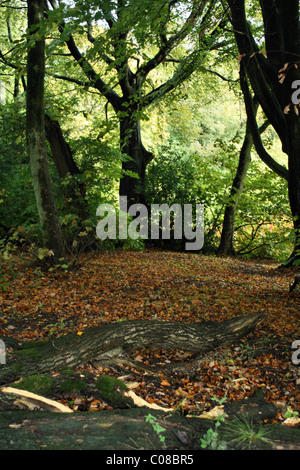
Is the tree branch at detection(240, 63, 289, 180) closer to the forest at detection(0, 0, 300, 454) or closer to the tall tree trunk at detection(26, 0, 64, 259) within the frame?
the forest at detection(0, 0, 300, 454)

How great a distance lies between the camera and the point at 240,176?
11.4m

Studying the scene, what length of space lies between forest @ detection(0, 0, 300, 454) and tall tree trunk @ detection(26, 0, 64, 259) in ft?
0.08

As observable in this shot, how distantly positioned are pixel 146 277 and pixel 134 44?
12.9 ft

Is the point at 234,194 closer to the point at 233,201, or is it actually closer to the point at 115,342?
the point at 233,201

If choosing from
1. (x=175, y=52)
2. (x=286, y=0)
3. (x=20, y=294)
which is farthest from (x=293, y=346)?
(x=175, y=52)

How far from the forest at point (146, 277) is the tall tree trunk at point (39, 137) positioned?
0.02 meters

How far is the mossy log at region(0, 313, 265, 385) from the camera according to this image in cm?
296

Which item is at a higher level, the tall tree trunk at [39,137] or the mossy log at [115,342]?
the tall tree trunk at [39,137]

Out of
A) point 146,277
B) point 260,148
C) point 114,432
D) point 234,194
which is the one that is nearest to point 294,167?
point 260,148

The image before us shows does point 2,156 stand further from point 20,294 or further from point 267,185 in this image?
point 267,185

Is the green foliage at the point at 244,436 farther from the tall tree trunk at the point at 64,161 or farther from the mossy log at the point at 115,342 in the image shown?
the tall tree trunk at the point at 64,161

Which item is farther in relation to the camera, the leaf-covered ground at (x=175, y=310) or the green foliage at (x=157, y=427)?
the leaf-covered ground at (x=175, y=310)

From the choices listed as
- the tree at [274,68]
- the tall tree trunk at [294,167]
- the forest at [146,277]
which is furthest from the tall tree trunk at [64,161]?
the tall tree trunk at [294,167]

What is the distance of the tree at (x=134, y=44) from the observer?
452 centimetres
